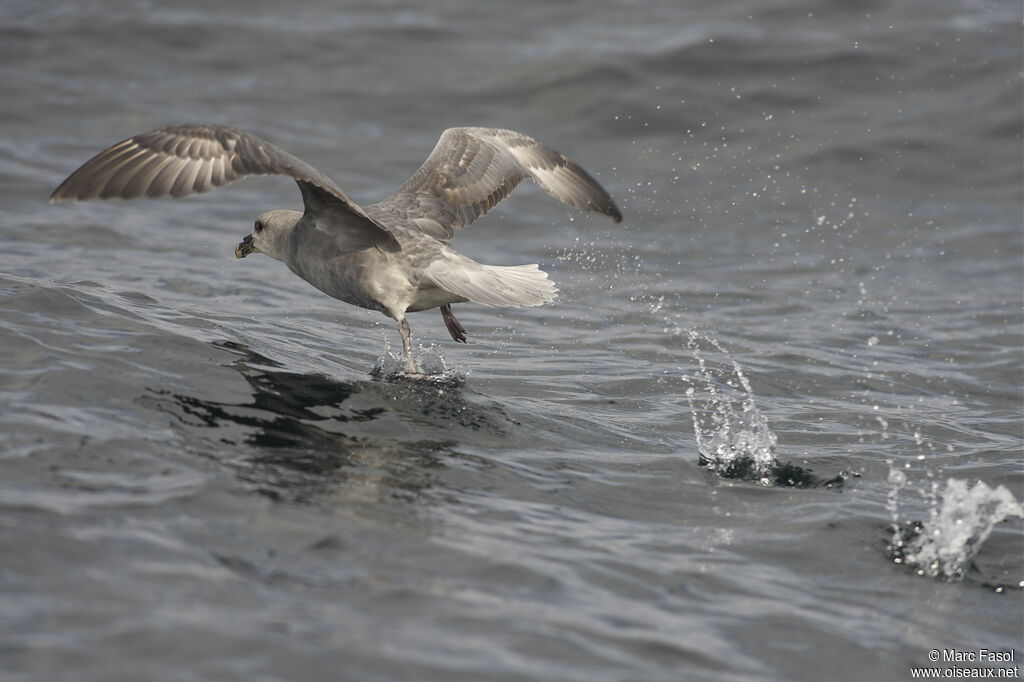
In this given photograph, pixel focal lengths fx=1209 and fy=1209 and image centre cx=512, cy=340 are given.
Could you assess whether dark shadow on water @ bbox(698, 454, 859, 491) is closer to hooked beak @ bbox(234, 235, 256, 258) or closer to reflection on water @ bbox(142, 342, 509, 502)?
reflection on water @ bbox(142, 342, 509, 502)

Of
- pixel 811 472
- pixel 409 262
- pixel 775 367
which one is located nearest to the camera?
pixel 811 472

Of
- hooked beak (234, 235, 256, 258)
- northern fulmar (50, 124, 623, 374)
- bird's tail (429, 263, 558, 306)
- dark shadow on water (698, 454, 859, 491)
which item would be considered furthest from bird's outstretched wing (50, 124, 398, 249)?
dark shadow on water (698, 454, 859, 491)

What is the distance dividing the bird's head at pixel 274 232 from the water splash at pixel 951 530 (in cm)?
372

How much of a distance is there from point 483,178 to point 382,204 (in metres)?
0.81

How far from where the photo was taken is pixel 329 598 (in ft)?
12.9

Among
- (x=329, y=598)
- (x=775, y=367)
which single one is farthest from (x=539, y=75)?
(x=329, y=598)

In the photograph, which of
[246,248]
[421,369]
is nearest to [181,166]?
[246,248]

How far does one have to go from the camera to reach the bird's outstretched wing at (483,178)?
7734 millimetres

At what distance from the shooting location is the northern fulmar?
19.9 feet

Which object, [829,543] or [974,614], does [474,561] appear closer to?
[829,543]

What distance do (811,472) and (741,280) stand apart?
525 centimetres

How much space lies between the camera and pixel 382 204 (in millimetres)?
7391

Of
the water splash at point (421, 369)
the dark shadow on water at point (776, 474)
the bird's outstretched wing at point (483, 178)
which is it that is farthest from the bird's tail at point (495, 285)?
the dark shadow on water at point (776, 474)

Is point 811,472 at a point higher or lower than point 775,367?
lower
